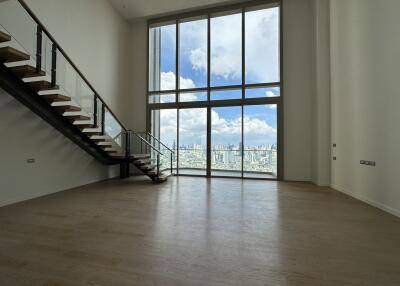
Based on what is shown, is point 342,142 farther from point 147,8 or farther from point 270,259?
point 147,8

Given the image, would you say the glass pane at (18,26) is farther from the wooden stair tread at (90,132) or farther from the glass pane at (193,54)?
the glass pane at (193,54)

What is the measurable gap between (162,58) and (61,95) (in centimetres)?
496

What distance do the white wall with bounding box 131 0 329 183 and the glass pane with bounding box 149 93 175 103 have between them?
4091 millimetres

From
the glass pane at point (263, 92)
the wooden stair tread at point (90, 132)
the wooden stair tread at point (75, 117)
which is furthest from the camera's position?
the glass pane at point (263, 92)

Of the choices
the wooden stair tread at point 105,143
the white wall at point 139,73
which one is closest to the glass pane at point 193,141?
the white wall at point 139,73

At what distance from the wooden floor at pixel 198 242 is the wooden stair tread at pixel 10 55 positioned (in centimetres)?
262

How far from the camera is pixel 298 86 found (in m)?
6.99

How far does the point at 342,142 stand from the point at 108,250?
5.71 metres

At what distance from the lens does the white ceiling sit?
736 centimetres

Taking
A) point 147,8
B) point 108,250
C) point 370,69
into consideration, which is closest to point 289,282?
point 108,250

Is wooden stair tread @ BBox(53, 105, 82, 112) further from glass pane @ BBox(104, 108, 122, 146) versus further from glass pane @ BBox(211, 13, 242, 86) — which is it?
glass pane @ BBox(211, 13, 242, 86)

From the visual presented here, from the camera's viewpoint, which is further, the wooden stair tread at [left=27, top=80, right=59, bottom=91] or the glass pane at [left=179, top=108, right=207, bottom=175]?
the glass pane at [left=179, top=108, right=207, bottom=175]

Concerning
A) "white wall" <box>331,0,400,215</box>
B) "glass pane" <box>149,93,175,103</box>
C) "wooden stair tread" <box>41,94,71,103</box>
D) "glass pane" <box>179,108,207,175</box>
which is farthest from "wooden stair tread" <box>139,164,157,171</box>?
"white wall" <box>331,0,400,215</box>

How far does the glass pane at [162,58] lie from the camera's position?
8.36 metres
